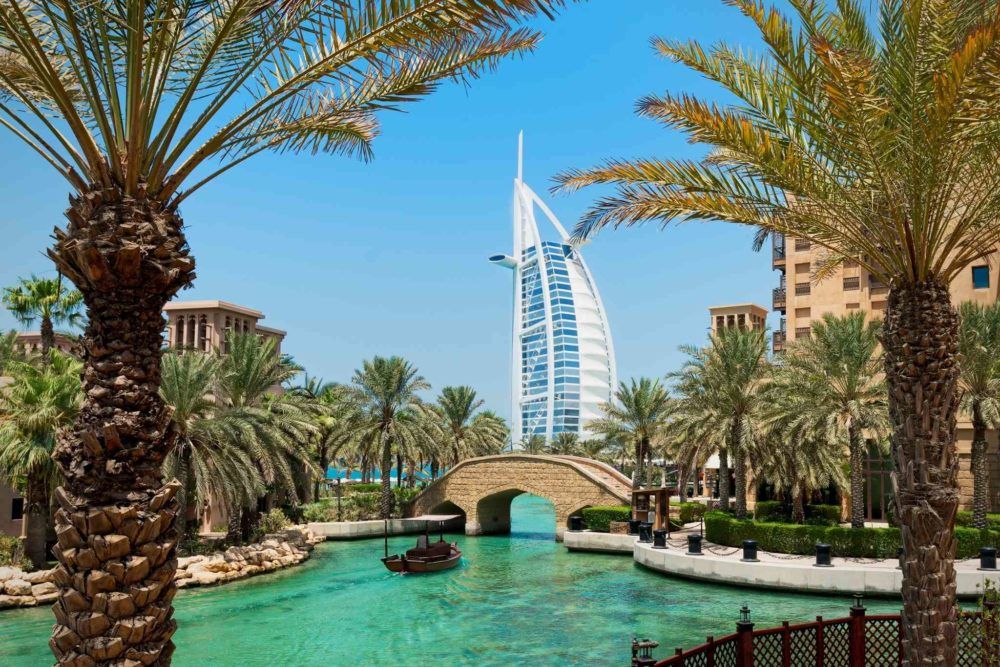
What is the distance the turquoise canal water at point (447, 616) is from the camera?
1827cm

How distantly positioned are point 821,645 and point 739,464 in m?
20.5

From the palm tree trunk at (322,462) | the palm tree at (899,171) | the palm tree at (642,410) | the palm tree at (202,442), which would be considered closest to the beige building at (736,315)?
the palm tree at (642,410)

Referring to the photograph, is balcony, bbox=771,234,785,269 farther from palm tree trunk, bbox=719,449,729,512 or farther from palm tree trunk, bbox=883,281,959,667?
palm tree trunk, bbox=883,281,959,667

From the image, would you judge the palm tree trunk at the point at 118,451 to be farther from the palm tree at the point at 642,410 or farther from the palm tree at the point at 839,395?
the palm tree at the point at 642,410

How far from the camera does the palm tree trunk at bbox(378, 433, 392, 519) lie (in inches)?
1597

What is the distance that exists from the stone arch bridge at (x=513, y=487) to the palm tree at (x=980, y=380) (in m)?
14.2

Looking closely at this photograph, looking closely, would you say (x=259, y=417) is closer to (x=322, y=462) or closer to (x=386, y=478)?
(x=386, y=478)

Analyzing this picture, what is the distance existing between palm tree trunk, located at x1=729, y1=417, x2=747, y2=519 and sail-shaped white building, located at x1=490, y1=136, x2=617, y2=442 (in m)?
87.3

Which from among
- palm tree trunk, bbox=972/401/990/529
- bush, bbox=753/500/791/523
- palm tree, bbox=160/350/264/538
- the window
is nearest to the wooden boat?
palm tree, bbox=160/350/264/538

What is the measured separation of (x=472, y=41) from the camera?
7.44 meters

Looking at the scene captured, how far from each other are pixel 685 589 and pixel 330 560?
14474 millimetres

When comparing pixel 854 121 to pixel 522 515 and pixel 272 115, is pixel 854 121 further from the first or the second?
pixel 522 515

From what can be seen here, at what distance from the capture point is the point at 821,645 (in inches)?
437

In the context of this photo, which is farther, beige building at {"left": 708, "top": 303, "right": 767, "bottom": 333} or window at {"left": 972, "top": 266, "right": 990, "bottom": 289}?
beige building at {"left": 708, "top": 303, "right": 767, "bottom": 333}
